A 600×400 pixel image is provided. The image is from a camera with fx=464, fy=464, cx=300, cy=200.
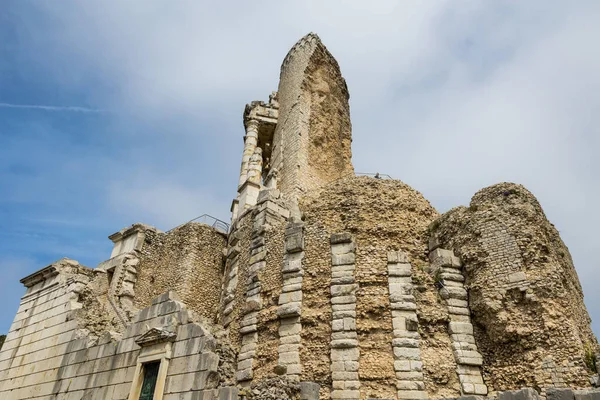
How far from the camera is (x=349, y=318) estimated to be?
11109 mm

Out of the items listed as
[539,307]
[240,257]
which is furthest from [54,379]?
[539,307]

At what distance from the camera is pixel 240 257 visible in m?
14.6

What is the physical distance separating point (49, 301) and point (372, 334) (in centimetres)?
964

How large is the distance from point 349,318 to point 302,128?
34.5 ft

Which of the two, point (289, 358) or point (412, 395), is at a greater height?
point (289, 358)

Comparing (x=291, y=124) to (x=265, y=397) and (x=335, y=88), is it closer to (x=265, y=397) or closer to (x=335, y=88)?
(x=335, y=88)

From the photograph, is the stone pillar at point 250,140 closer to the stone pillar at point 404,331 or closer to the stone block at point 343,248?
the stone block at point 343,248

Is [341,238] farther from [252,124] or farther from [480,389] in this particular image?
[252,124]

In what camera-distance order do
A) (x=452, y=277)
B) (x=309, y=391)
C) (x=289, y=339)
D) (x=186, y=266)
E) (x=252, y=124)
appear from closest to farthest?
(x=309, y=391) → (x=289, y=339) → (x=452, y=277) → (x=186, y=266) → (x=252, y=124)

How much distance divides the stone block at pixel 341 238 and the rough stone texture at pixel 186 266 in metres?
6.37

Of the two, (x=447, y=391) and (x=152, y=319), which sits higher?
(x=152, y=319)

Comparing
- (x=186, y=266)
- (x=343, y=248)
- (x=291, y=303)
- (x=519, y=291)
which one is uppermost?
(x=186, y=266)

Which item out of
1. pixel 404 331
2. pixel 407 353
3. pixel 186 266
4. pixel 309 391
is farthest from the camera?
pixel 186 266

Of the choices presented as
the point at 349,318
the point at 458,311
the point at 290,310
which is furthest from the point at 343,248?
the point at 458,311
